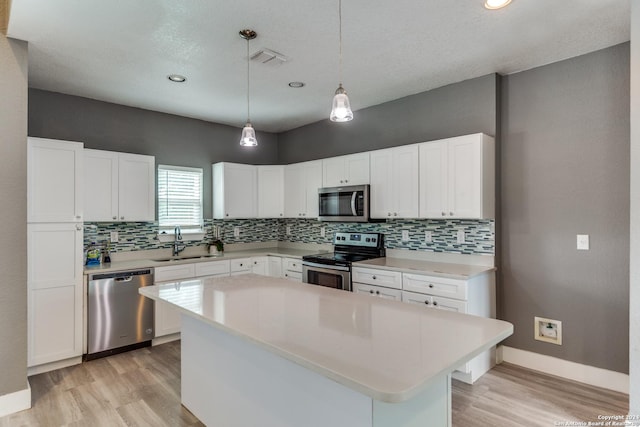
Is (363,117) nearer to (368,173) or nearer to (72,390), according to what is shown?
(368,173)

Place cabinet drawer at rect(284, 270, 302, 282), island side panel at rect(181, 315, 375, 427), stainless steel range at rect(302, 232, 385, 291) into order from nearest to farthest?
island side panel at rect(181, 315, 375, 427), stainless steel range at rect(302, 232, 385, 291), cabinet drawer at rect(284, 270, 302, 282)

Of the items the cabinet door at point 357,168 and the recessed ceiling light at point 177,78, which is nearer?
the recessed ceiling light at point 177,78

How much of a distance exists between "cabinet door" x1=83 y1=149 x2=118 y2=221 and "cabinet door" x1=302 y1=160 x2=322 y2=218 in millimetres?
2202

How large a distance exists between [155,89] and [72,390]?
9.30ft

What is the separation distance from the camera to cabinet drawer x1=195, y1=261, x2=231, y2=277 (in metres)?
4.20

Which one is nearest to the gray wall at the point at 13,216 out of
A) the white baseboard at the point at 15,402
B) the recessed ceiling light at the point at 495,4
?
the white baseboard at the point at 15,402

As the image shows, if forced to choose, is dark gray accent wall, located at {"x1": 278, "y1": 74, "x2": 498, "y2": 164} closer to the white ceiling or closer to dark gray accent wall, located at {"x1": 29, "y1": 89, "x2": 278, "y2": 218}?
the white ceiling

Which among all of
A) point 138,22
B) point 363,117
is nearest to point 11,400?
point 138,22

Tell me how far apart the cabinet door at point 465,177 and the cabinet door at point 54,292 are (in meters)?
3.49

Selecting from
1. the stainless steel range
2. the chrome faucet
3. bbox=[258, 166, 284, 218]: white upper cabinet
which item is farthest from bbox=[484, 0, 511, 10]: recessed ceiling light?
the chrome faucet

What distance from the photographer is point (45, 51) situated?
9.37ft

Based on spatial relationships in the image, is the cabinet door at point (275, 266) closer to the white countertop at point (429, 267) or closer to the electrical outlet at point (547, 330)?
the white countertop at point (429, 267)

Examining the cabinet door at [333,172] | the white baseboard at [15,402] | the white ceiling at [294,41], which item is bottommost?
the white baseboard at [15,402]

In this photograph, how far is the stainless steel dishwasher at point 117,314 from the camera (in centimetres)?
347
